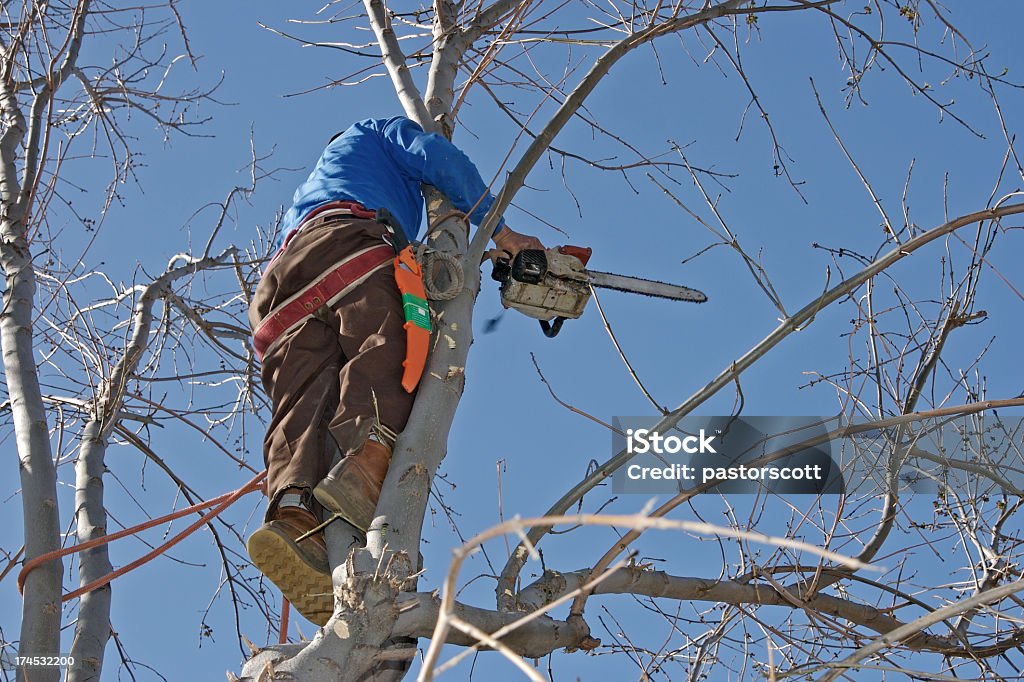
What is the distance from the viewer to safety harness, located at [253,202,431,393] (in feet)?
11.2

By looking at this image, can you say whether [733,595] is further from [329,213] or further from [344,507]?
[329,213]

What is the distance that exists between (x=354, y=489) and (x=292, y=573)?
1.25ft

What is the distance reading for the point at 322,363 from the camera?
11.9 feet


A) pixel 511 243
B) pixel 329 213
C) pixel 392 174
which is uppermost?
pixel 392 174

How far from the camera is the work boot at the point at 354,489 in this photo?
123 inches

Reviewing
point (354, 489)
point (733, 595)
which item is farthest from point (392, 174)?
point (733, 595)

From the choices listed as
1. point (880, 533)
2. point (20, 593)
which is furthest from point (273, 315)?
point (880, 533)

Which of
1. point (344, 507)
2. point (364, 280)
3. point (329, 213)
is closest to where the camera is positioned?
point (344, 507)

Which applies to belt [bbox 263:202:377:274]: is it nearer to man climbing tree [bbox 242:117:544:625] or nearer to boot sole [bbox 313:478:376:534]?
man climbing tree [bbox 242:117:544:625]

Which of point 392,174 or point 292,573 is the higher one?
point 392,174

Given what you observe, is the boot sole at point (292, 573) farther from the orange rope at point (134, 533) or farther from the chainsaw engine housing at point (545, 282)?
the chainsaw engine housing at point (545, 282)

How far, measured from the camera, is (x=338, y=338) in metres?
3.66

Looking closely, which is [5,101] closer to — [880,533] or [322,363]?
[322,363]

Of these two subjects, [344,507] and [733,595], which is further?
[733,595]
